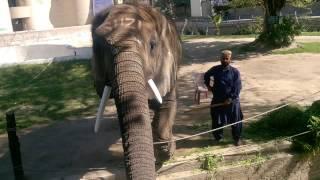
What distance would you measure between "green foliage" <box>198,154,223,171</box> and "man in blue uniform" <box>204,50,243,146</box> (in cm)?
66

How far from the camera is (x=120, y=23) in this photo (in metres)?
5.81

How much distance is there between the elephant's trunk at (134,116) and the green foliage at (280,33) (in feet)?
43.9

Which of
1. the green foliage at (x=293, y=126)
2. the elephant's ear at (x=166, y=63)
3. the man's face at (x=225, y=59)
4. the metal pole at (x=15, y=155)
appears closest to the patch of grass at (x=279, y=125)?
the green foliage at (x=293, y=126)

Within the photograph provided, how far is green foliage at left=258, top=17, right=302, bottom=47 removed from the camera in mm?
17891

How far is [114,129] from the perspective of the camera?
28.9ft

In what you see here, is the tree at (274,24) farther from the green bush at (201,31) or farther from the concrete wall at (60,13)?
the concrete wall at (60,13)

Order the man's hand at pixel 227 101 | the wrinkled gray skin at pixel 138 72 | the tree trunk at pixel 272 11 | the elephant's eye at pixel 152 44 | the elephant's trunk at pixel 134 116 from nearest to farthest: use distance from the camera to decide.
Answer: the elephant's trunk at pixel 134 116 < the wrinkled gray skin at pixel 138 72 < the elephant's eye at pixel 152 44 < the man's hand at pixel 227 101 < the tree trunk at pixel 272 11

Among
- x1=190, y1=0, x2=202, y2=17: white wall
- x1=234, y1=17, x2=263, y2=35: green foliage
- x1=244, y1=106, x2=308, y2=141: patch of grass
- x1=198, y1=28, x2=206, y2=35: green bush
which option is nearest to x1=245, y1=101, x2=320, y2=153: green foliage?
x1=244, y1=106, x2=308, y2=141: patch of grass

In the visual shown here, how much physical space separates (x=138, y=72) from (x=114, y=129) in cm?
371

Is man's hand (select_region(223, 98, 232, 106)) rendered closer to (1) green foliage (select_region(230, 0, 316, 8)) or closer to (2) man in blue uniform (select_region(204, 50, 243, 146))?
(2) man in blue uniform (select_region(204, 50, 243, 146))

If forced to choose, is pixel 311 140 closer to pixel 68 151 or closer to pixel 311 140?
pixel 311 140

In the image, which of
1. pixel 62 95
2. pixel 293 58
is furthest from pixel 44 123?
pixel 293 58

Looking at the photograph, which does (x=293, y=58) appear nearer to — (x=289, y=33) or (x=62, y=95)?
(x=289, y=33)

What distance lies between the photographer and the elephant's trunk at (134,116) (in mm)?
4707
